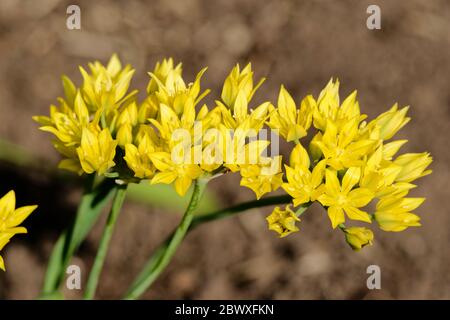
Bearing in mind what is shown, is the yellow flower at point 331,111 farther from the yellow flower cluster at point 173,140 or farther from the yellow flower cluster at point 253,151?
the yellow flower cluster at point 173,140

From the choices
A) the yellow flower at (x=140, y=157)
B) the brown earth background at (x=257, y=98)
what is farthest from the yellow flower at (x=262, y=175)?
the brown earth background at (x=257, y=98)

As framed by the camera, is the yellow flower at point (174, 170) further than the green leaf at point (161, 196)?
No

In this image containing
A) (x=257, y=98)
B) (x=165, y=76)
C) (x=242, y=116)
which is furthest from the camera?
(x=257, y=98)

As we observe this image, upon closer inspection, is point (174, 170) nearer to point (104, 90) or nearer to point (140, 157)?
point (140, 157)

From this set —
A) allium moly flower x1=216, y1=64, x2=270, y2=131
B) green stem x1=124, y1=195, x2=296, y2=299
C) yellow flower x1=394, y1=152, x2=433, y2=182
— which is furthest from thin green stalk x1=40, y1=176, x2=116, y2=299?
yellow flower x1=394, y1=152, x2=433, y2=182

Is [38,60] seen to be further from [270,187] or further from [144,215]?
[270,187]

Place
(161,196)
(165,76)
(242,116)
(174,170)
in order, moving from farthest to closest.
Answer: (161,196)
(165,76)
(242,116)
(174,170)

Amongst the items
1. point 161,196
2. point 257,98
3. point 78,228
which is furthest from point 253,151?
point 257,98
